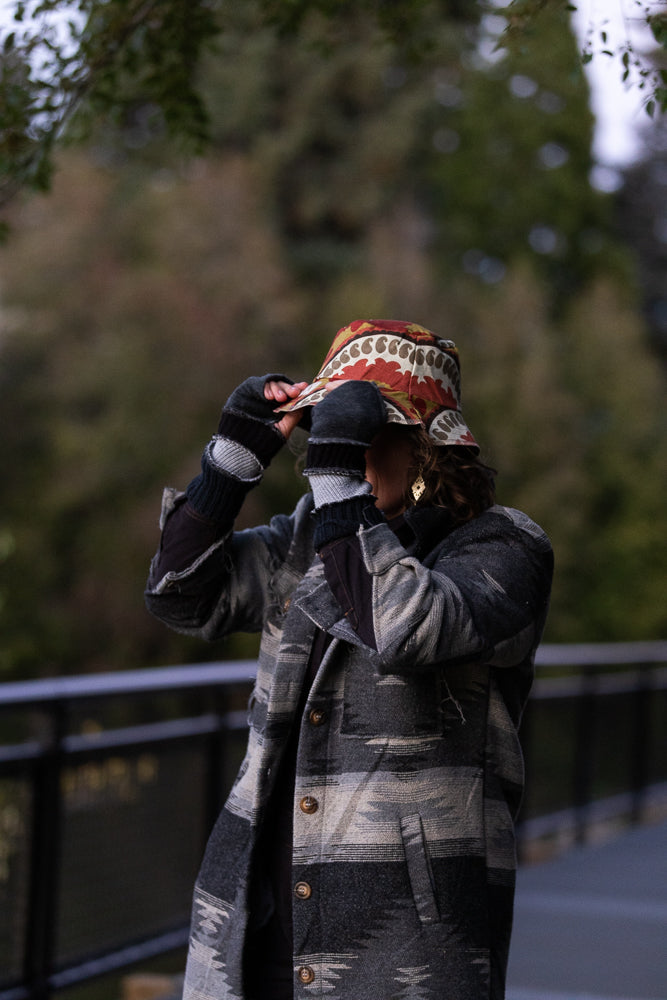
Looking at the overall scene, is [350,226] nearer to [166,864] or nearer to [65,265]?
[65,265]

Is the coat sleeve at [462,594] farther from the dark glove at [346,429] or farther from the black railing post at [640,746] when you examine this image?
the black railing post at [640,746]

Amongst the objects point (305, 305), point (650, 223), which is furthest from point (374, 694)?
point (650, 223)

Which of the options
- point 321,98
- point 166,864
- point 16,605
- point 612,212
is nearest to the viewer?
point 166,864

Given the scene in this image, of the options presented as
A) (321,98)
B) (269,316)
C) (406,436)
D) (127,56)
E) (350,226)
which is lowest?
(406,436)

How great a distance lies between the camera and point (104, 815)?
4.50 m

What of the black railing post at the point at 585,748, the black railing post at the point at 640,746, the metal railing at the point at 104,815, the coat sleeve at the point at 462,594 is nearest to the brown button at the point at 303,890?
the coat sleeve at the point at 462,594

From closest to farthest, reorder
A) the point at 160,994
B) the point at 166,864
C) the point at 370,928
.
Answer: the point at 370,928, the point at 160,994, the point at 166,864

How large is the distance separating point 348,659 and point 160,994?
2646 mm

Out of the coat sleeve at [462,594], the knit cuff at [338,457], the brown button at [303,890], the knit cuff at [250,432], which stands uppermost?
the knit cuff at [250,432]

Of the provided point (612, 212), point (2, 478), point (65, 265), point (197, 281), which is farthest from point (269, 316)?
point (612, 212)

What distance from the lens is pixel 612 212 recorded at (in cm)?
3456

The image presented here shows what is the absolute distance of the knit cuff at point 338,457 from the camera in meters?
1.99

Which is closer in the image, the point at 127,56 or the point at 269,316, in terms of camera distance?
the point at 127,56

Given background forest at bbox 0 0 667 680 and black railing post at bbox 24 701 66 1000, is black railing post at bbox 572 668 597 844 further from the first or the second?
background forest at bbox 0 0 667 680
